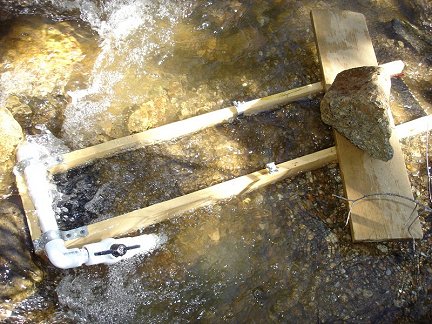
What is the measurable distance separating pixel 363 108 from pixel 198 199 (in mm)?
1593

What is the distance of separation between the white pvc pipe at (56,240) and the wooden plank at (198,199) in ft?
0.41

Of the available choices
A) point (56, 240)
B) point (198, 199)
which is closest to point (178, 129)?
point (198, 199)

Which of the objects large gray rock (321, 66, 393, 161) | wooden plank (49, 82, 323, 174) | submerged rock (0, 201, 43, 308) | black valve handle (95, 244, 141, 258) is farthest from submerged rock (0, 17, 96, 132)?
large gray rock (321, 66, 393, 161)

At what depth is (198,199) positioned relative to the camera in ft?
10.8

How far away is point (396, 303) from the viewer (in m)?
3.23

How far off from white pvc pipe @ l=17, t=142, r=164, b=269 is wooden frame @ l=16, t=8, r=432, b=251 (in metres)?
0.10

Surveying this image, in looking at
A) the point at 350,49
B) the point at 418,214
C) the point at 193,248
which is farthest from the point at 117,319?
the point at 350,49

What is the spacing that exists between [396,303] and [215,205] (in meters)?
1.68

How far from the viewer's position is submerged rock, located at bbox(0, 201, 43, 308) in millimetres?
2938

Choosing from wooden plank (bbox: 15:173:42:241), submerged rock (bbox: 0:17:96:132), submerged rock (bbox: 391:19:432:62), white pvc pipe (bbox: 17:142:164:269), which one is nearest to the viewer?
white pvc pipe (bbox: 17:142:164:269)

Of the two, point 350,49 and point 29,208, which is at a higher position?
point 350,49

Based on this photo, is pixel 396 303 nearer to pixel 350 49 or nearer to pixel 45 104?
pixel 350 49

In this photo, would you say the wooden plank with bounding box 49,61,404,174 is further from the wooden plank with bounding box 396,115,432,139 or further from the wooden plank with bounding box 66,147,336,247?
the wooden plank with bounding box 396,115,432,139

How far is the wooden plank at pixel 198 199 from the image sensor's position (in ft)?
10.2
